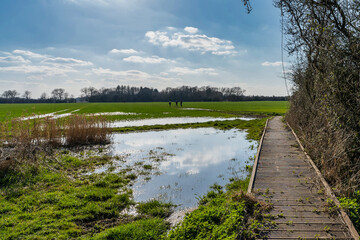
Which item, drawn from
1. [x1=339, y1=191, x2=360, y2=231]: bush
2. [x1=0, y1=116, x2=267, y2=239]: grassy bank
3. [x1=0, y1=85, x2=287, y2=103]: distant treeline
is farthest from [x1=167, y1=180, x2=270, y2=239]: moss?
[x1=0, y1=85, x2=287, y2=103]: distant treeline

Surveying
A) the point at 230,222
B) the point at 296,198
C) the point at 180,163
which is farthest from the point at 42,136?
the point at 296,198

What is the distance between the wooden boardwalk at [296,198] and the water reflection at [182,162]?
1.52m

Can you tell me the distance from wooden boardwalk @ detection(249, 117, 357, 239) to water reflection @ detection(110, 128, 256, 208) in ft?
5.00

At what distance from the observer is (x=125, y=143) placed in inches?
597

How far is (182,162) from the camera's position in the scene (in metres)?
10.5

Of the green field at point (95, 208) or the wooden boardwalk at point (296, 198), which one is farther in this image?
the green field at point (95, 208)

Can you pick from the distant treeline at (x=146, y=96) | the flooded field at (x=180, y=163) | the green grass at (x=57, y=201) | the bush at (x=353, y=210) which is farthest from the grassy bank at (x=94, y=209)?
the distant treeline at (x=146, y=96)

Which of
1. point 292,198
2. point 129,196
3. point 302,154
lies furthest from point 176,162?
point 292,198

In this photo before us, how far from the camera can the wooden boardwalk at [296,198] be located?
407 centimetres

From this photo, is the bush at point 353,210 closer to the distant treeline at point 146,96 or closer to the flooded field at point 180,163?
the flooded field at point 180,163

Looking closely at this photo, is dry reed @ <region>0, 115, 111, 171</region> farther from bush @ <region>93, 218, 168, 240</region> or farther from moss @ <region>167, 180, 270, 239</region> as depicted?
moss @ <region>167, 180, 270, 239</region>

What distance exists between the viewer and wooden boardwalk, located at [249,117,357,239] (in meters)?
4.07

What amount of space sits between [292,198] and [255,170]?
1.95 meters

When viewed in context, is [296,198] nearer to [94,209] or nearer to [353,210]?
[353,210]
